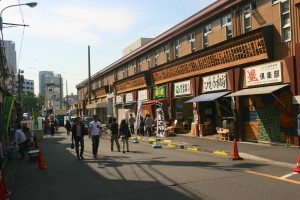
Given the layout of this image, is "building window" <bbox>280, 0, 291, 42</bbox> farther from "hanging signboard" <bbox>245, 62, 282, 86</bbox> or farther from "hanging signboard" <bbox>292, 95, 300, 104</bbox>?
"hanging signboard" <bbox>292, 95, 300, 104</bbox>

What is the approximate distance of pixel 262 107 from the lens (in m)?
17.9

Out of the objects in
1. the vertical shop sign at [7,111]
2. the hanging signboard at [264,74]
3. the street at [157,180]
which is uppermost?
the hanging signboard at [264,74]

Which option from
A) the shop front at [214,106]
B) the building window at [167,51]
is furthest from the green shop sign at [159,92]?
the shop front at [214,106]

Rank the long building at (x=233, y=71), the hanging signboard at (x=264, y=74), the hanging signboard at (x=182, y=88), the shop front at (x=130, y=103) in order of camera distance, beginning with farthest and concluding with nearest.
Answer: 1. the shop front at (x=130, y=103)
2. the hanging signboard at (x=182, y=88)
3. the hanging signboard at (x=264, y=74)
4. the long building at (x=233, y=71)

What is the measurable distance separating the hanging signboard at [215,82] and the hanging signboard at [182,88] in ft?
7.11

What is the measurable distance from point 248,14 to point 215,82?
4526 millimetres

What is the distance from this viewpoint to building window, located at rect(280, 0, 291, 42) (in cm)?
1617

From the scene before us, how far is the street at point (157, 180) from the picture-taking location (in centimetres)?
763

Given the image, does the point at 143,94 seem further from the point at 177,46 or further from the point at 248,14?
the point at 248,14

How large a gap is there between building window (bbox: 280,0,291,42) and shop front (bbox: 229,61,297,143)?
131 centimetres

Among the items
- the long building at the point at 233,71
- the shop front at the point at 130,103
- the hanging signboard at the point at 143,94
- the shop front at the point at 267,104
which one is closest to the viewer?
the shop front at the point at 267,104

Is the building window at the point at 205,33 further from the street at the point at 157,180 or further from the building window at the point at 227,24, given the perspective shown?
the street at the point at 157,180

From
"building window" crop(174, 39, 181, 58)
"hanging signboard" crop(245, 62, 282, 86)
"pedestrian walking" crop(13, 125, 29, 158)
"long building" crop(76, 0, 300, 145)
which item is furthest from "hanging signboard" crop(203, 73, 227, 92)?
"pedestrian walking" crop(13, 125, 29, 158)

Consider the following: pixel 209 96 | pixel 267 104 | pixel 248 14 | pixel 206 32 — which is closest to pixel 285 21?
pixel 248 14
